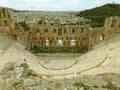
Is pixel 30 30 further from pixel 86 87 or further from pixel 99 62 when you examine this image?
pixel 86 87

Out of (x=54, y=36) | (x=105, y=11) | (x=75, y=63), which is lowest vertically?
(x=75, y=63)

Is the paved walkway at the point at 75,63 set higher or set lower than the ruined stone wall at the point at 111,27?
lower

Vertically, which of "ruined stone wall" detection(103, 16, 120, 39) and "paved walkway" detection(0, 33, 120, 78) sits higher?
"ruined stone wall" detection(103, 16, 120, 39)

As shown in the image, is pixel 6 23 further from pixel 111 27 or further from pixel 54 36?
pixel 111 27

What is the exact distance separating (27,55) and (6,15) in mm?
11490

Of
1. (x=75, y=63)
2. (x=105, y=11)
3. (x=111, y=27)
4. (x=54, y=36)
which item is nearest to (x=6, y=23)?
(x=54, y=36)

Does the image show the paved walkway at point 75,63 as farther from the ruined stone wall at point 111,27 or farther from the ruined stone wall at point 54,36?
the ruined stone wall at point 54,36

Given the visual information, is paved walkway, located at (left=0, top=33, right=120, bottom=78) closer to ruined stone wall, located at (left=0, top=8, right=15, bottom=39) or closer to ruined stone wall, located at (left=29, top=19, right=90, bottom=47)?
ruined stone wall, located at (left=0, top=8, right=15, bottom=39)

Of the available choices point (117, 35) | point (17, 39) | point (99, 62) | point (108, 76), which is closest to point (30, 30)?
point (17, 39)

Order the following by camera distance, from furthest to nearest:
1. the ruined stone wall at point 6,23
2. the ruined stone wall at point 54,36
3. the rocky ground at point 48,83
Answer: the ruined stone wall at point 54,36
the ruined stone wall at point 6,23
the rocky ground at point 48,83

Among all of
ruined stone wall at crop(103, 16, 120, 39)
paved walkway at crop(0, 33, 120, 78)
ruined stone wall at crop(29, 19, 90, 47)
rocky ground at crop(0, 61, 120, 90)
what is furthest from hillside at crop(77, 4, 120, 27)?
rocky ground at crop(0, 61, 120, 90)

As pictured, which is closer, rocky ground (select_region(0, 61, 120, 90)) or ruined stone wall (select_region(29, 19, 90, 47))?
rocky ground (select_region(0, 61, 120, 90))

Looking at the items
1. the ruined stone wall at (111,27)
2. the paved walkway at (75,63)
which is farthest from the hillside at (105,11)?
the paved walkway at (75,63)

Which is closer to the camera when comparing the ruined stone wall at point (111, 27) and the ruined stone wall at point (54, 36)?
the ruined stone wall at point (111, 27)
